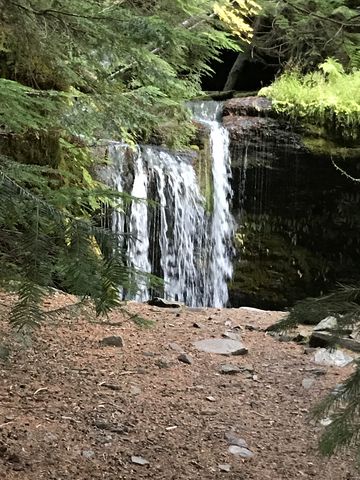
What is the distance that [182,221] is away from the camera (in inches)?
396

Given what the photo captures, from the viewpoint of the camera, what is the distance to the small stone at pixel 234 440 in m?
3.76

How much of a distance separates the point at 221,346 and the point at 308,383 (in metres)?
1.14

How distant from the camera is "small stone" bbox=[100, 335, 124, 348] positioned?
5.37 meters

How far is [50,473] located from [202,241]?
7.54 metres

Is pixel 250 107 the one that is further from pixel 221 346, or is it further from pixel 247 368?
pixel 247 368

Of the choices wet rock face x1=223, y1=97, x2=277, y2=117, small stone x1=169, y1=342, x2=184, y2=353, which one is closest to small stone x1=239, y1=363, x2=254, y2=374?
small stone x1=169, y1=342, x2=184, y2=353

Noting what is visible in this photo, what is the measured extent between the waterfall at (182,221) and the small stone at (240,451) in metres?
5.53

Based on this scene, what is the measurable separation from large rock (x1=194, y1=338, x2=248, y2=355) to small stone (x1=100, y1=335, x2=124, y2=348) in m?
0.87

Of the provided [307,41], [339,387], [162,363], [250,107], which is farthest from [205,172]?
[339,387]

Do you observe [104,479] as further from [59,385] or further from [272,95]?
[272,95]

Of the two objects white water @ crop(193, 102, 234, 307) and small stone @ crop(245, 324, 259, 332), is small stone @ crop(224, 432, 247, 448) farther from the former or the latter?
white water @ crop(193, 102, 234, 307)

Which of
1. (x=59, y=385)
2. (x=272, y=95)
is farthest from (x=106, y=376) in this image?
(x=272, y=95)

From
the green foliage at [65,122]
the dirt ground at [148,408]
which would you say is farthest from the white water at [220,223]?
the dirt ground at [148,408]

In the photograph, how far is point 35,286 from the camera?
172cm
